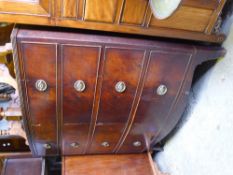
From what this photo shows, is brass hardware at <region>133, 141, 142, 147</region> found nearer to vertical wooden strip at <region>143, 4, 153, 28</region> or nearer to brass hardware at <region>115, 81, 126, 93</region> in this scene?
brass hardware at <region>115, 81, 126, 93</region>

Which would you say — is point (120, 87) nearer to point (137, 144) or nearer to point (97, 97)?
point (97, 97)

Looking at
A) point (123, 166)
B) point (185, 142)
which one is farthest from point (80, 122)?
point (185, 142)

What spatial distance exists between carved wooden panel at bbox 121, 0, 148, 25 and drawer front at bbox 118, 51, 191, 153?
0.50 ft

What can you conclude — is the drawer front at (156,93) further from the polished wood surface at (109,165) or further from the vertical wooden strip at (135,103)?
the polished wood surface at (109,165)

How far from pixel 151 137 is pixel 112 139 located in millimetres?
230

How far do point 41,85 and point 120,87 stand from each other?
0.32 m

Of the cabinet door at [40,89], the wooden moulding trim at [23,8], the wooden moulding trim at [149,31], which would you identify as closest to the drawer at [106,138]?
the cabinet door at [40,89]

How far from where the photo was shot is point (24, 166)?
52.3 inches

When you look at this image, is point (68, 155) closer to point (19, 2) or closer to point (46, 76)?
point (46, 76)

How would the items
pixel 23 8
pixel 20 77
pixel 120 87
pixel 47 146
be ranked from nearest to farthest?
1. pixel 23 8
2. pixel 20 77
3. pixel 120 87
4. pixel 47 146

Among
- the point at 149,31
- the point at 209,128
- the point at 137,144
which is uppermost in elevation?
the point at 149,31

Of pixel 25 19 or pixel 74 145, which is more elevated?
pixel 25 19

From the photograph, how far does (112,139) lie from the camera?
1.18 m

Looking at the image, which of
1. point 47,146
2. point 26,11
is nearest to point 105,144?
point 47,146
